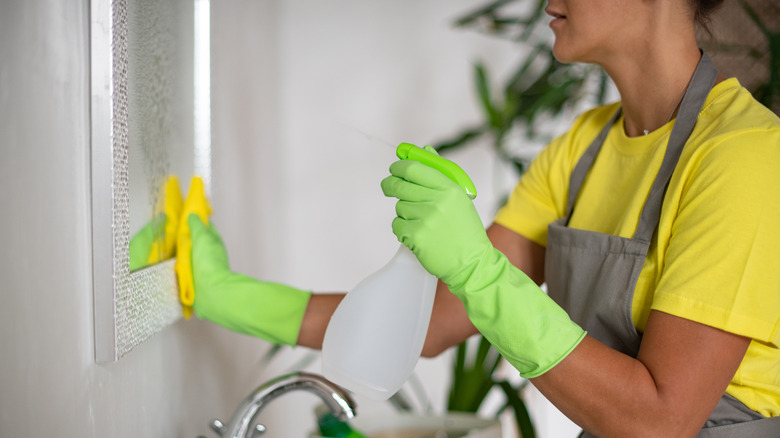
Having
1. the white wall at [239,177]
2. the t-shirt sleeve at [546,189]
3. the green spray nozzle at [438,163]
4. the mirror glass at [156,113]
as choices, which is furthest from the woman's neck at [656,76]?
the mirror glass at [156,113]

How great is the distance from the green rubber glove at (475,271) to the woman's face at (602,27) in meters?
0.37

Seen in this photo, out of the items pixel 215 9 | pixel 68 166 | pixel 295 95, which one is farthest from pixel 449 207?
pixel 295 95

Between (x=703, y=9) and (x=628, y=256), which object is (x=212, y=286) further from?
(x=703, y=9)

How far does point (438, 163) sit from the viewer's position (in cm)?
74

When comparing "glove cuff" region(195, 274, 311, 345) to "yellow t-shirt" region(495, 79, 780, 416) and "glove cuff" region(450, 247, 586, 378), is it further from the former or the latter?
"yellow t-shirt" region(495, 79, 780, 416)

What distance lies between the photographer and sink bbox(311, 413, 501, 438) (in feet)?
3.89

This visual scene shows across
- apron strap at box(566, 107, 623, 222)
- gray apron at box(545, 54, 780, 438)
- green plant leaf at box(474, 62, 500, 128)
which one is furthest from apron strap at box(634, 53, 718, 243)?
green plant leaf at box(474, 62, 500, 128)

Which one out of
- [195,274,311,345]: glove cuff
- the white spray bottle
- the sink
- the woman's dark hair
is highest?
the woman's dark hair

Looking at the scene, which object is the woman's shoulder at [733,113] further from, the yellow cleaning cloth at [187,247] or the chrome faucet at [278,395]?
the yellow cleaning cloth at [187,247]

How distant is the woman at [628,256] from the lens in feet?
2.41

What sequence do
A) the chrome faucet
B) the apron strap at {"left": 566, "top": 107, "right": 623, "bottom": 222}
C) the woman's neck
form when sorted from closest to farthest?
the chrome faucet < the woman's neck < the apron strap at {"left": 566, "top": 107, "right": 623, "bottom": 222}

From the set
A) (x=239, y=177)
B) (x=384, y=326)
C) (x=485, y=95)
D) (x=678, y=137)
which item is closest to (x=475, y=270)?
(x=384, y=326)

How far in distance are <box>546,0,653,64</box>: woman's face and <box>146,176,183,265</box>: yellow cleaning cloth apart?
597 mm

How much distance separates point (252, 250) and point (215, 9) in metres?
0.60
